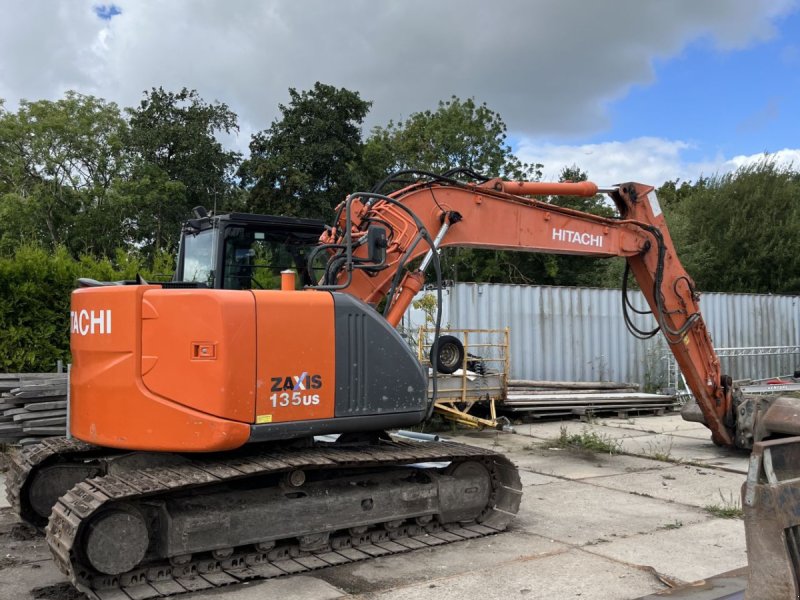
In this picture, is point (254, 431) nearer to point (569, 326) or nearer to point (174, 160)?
point (569, 326)

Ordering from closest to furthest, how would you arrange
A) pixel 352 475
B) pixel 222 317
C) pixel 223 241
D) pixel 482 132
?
pixel 222 317 → pixel 352 475 → pixel 223 241 → pixel 482 132

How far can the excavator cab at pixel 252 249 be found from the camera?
7.13 m

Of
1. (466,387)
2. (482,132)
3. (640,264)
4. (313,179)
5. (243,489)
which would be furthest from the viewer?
(482,132)

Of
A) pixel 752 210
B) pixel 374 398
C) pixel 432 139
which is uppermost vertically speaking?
pixel 432 139

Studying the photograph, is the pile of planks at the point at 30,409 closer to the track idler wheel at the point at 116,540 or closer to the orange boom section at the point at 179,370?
the orange boom section at the point at 179,370

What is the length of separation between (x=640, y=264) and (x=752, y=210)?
22.6m

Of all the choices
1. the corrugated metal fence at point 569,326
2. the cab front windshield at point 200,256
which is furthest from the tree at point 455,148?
the cab front windshield at point 200,256

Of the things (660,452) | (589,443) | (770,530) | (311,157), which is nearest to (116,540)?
(770,530)

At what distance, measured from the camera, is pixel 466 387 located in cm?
1268

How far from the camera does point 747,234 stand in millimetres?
28766

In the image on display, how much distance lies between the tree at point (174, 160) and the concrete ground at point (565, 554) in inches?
936

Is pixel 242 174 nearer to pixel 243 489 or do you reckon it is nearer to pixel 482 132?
pixel 482 132

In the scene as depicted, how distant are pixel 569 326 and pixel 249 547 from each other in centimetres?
1198

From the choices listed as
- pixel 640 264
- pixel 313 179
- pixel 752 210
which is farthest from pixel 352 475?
pixel 752 210
